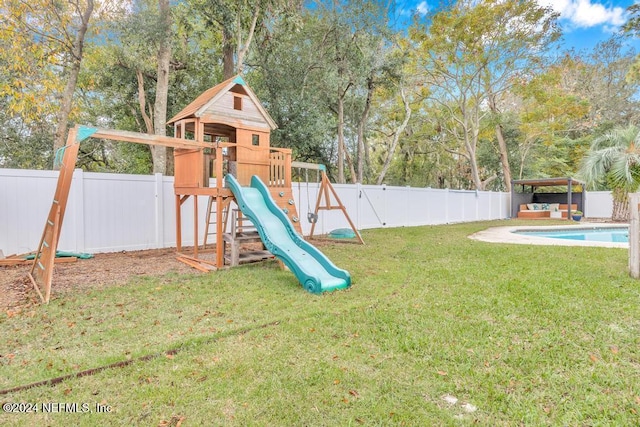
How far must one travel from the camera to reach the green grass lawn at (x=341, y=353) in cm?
181

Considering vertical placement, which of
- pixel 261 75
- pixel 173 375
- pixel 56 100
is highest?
pixel 261 75

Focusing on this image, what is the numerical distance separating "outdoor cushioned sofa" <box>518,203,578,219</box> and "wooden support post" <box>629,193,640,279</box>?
1488cm

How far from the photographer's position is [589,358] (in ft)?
7.63

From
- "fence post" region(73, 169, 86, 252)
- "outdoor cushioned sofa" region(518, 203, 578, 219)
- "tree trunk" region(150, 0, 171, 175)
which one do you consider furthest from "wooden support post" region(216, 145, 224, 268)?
"outdoor cushioned sofa" region(518, 203, 578, 219)

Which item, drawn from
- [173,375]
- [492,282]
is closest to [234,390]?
[173,375]

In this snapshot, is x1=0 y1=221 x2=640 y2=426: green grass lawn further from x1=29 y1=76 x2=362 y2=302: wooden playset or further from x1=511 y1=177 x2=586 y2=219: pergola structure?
x1=511 y1=177 x2=586 y2=219: pergola structure

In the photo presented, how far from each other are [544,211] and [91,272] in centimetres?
1962

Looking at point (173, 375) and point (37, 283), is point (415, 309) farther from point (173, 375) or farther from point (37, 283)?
point (37, 283)

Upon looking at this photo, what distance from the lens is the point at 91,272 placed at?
16.2 ft

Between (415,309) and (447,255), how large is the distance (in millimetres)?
3258

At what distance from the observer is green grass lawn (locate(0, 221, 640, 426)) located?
1812 mm

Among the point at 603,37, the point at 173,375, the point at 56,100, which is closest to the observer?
the point at 173,375

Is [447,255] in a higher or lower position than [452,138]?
lower

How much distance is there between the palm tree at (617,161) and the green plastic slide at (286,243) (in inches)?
472
